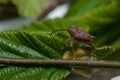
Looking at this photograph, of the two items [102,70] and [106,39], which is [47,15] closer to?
[106,39]

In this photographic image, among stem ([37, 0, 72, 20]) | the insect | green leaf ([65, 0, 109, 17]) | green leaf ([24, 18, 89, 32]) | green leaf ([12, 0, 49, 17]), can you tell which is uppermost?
stem ([37, 0, 72, 20])

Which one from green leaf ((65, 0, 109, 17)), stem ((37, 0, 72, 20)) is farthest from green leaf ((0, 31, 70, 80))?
stem ((37, 0, 72, 20))

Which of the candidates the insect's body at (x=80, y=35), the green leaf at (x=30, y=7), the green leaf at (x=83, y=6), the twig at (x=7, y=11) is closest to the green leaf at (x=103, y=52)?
the insect's body at (x=80, y=35)

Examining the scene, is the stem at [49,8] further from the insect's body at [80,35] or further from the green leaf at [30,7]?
the insect's body at [80,35]

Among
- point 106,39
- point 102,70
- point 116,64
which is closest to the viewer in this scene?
point 116,64

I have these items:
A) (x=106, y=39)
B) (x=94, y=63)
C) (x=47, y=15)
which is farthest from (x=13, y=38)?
(x=47, y=15)

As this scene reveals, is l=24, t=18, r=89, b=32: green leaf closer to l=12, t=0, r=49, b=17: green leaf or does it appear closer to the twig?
l=12, t=0, r=49, b=17: green leaf
